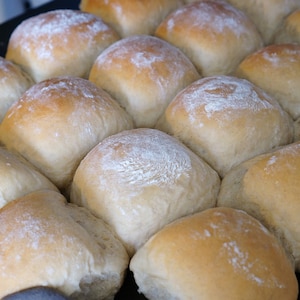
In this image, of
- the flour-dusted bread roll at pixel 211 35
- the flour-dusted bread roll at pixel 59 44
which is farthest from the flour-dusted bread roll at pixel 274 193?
the flour-dusted bread roll at pixel 59 44

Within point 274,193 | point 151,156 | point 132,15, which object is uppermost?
point 132,15

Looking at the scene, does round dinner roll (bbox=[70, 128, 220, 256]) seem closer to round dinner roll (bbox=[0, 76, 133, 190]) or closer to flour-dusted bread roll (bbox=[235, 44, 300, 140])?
round dinner roll (bbox=[0, 76, 133, 190])

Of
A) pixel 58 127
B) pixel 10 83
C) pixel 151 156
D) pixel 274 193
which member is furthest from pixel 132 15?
pixel 274 193

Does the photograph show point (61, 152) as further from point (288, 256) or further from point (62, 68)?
point (288, 256)

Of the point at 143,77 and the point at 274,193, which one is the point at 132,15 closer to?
the point at 143,77

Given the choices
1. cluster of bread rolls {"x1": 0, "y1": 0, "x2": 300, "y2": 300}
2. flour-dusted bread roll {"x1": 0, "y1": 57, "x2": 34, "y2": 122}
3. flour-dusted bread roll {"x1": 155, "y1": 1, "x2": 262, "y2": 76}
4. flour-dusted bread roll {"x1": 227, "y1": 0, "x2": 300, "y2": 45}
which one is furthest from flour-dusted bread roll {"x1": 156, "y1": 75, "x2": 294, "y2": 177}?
flour-dusted bread roll {"x1": 227, "y1": 0, "x2": 300, "y2": 45}

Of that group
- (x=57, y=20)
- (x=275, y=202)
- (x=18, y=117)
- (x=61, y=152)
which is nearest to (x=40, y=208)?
(x=61, y=152)
